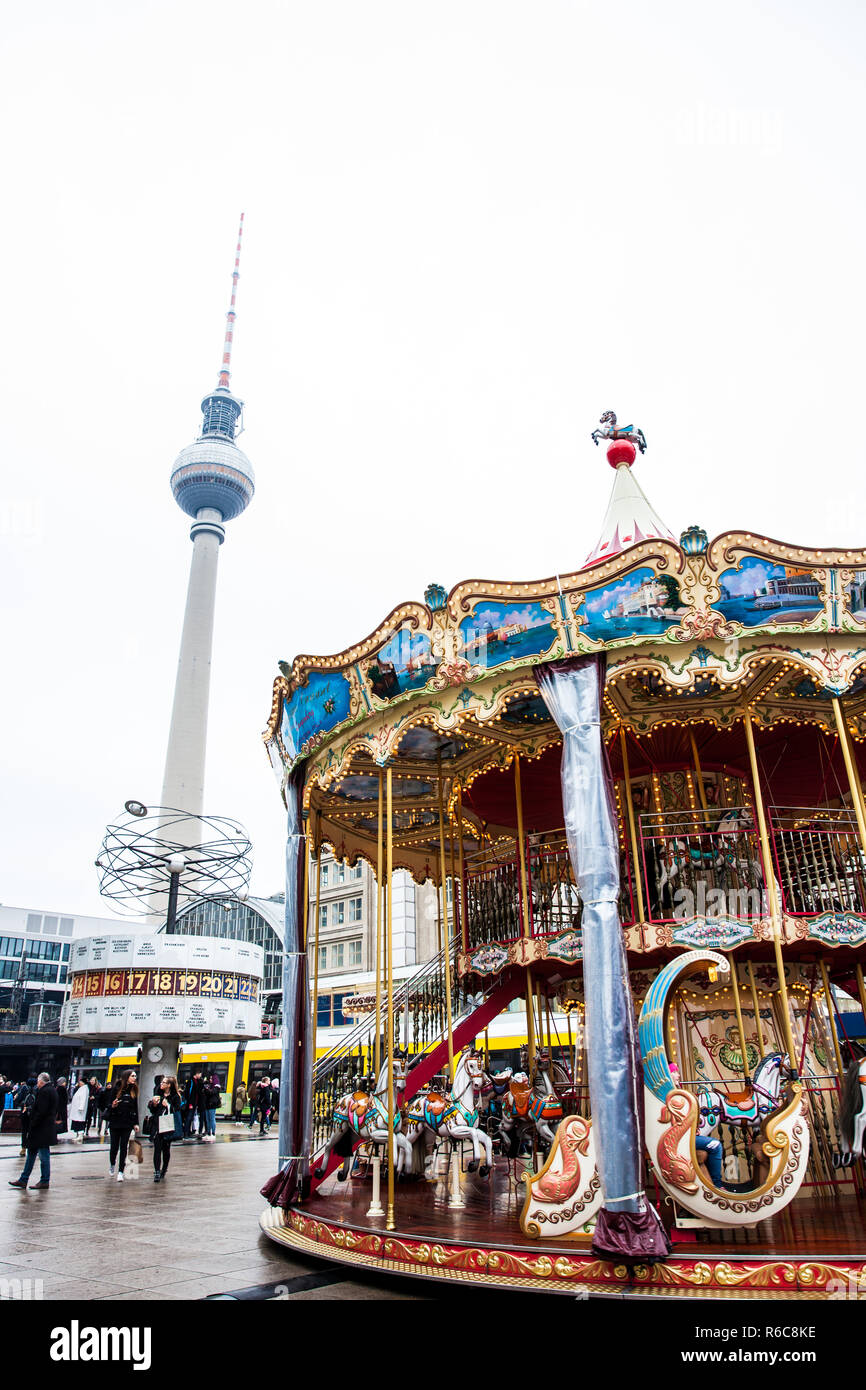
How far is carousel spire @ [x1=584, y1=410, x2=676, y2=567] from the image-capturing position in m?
12.9

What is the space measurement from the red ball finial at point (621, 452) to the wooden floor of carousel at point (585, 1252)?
400 inches

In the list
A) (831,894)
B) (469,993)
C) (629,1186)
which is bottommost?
(629,1186)

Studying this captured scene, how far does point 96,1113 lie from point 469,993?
75.6 ft

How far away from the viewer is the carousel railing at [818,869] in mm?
10211

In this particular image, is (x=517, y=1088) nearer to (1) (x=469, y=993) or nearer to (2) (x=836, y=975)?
(1) (x=469, y=993)

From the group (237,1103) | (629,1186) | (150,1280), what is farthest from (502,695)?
(237,1103)

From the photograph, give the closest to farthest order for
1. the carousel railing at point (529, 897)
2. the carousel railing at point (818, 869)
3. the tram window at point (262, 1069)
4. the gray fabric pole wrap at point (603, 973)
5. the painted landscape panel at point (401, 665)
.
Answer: the gray fabric pole wrap at point (603, 973)
the painted landscape panel at point (401, 665)
the carousel railing at point (818, 869)
the carousel railing at point (529, 897)
the tram window at point (262, 1069)

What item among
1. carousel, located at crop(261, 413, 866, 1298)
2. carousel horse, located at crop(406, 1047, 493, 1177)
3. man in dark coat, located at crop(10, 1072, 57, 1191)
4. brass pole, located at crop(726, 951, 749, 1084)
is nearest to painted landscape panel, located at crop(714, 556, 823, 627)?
carousel, located at crop(261, 413, 866, 1298)

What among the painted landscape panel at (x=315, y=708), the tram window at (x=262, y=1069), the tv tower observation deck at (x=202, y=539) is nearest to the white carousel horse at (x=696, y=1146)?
the painted landscape panel at (x=315, y=708)

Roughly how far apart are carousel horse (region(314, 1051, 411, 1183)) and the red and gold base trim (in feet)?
3.43

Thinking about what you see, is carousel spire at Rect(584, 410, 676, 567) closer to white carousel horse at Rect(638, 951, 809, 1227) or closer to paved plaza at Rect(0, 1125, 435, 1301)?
white carousel horse at Rect(638, 951, 809, 1227)

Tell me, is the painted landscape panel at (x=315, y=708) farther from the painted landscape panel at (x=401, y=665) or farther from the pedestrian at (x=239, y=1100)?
the pedestrian at (x=239, y=1100)

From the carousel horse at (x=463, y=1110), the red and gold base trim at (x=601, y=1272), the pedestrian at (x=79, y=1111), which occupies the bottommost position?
the red and gold base trim at (x=601, y=1272)

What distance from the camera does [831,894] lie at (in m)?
10.7
